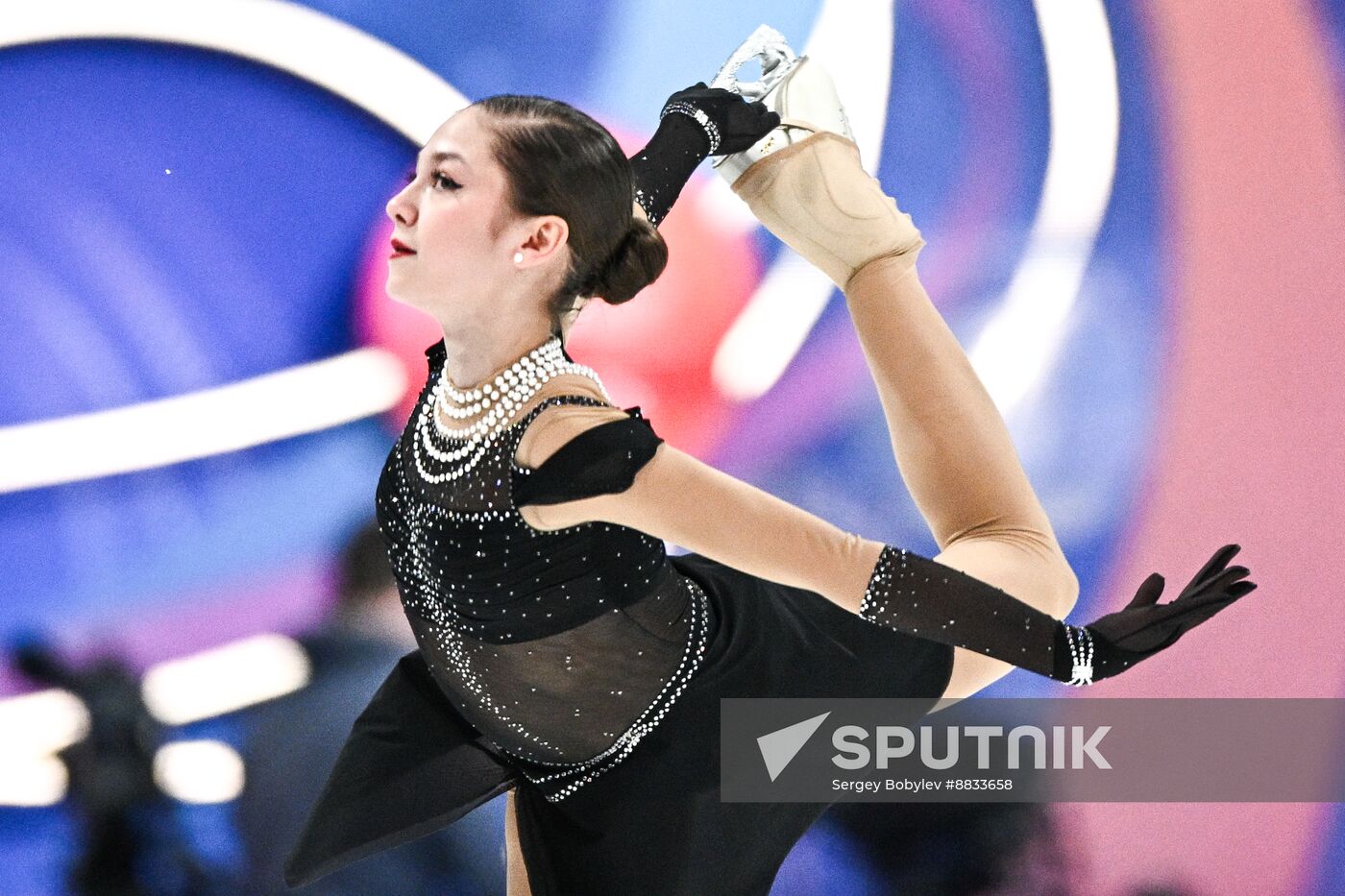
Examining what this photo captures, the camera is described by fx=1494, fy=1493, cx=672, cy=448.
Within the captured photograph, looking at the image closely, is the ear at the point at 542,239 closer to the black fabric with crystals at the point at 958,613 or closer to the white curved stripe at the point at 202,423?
the black fabric with crystals at the point at 958,613

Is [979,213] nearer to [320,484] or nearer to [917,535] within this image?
[917,535]

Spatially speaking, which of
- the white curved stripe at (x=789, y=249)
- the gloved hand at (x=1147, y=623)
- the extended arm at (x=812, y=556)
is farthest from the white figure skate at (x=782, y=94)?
the gloved hand at (x=1147, y=623)

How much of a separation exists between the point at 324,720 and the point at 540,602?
1149 mm

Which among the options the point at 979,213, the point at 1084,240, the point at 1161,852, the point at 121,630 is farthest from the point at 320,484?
the point at 1161,852

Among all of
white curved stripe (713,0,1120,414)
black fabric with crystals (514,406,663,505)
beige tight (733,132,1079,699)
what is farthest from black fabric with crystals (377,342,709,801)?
white curved stripe (713,0,1120,414)

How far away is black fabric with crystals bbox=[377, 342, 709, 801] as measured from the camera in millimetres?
1697

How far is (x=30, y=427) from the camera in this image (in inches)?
101

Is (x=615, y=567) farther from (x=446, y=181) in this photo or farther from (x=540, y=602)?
(x=446, y=181)

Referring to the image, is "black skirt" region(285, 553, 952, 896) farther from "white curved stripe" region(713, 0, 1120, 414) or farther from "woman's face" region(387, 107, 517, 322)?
"white curved stripe" region(713, 0, 1120, 414)

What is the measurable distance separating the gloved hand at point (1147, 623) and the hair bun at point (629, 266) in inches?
25.7

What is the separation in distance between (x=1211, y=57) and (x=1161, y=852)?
1519 millimetres

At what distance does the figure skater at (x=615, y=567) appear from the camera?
167 centimetres

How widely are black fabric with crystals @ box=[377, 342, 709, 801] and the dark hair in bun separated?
19cm

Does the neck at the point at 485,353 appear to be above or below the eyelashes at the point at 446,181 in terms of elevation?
below
